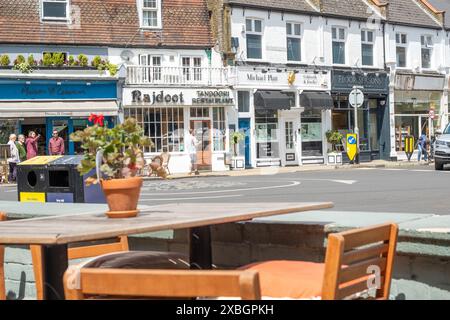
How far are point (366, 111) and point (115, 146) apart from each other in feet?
111

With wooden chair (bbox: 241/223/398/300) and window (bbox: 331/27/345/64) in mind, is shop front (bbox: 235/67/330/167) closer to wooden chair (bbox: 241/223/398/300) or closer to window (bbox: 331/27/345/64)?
window (bbox: 331/27/345/64)

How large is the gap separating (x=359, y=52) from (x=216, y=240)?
1281 inches

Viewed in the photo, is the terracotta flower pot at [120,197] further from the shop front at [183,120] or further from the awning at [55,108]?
the shop front at [183,120]

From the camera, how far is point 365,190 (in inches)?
699

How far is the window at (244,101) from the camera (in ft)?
105

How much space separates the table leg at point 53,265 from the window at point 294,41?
30.6 m

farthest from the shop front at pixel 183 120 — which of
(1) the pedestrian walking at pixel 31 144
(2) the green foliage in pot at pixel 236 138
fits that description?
(1) the pedestrian walking at pixel 31 144

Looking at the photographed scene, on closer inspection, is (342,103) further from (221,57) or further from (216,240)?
(216,240)

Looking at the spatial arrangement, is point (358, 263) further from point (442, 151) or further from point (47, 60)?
point (47, 60)

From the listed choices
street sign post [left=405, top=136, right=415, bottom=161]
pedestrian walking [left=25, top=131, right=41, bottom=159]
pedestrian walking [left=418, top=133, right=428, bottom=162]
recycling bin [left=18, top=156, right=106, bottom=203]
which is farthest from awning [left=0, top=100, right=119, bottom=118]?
recycling bin [left=18, top=156, right=106, bottom=203]

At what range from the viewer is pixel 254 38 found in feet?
106

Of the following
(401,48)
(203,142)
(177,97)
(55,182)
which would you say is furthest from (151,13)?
(55,182)

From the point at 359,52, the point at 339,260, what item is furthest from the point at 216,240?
the point at 359,52
